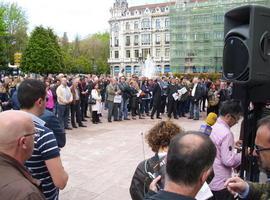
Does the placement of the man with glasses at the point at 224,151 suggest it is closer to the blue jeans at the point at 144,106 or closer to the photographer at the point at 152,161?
the photographer at the point at 152,161

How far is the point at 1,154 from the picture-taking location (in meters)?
2.16

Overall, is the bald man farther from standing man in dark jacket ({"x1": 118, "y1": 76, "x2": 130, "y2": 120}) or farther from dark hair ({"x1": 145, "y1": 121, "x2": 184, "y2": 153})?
standing man in dark jacket ({"x1": 118, "y1": 76, "x2": 130, "y2": 120})

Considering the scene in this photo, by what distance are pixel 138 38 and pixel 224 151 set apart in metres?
107

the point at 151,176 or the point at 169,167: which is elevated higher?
the point at 169,167

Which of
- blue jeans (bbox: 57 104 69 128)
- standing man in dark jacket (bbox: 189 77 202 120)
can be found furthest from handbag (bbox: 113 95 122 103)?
standing man in dark jacket (bbox: 189 77 202 120)

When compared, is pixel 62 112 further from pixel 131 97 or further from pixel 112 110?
pixel 131 97

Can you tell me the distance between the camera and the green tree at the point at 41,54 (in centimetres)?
5616

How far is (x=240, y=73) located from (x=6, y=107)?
10.6 metres

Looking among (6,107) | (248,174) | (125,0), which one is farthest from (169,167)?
(125,0)

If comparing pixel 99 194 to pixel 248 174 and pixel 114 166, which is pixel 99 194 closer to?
pixel 114 166

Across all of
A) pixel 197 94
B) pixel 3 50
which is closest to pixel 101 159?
pixel 197 94

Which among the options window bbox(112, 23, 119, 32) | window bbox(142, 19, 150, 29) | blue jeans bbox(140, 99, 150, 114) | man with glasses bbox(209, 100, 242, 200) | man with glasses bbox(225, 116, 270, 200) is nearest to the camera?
man with glasses bbox(225, 116, 270, 200)

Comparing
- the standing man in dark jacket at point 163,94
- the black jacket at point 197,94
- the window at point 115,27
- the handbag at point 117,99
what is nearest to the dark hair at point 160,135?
the handbag at point 117,99

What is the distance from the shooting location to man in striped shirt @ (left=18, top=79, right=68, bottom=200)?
3.05 meters
